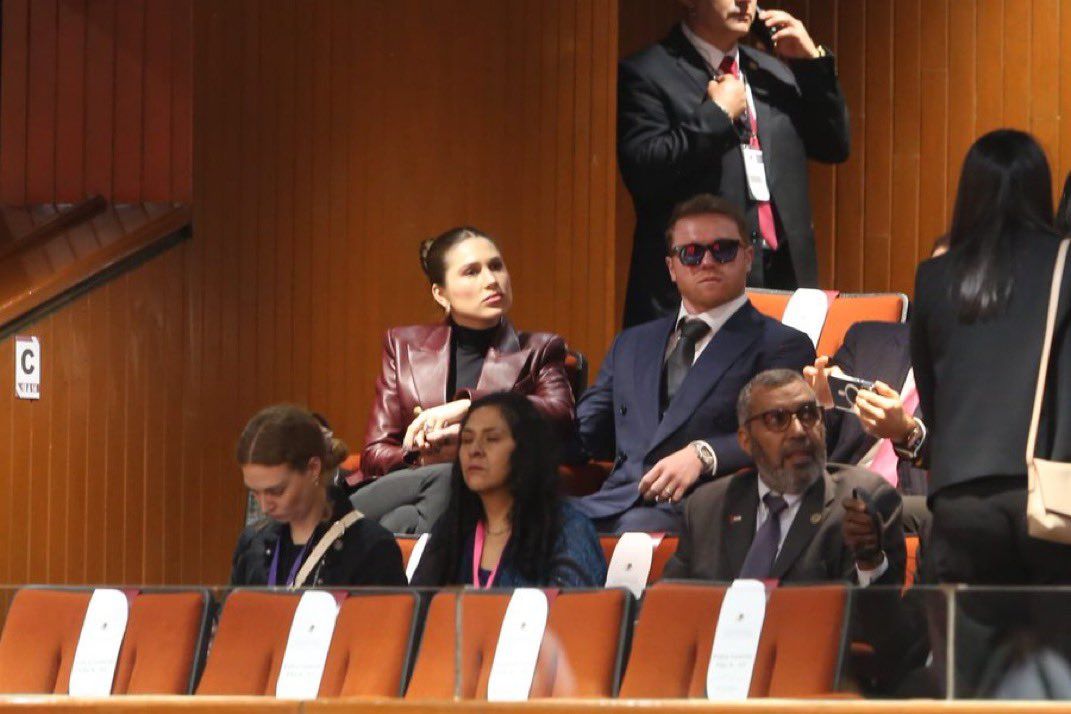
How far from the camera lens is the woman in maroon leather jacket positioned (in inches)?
165

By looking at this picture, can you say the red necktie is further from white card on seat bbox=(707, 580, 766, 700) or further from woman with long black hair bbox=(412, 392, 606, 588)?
white card on seat bbox=(707, 580, 766, 700)

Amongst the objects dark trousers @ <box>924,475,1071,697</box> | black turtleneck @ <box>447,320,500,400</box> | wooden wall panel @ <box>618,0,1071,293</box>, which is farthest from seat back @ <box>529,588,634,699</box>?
wooden wall panel @ <box>618,0,1071,293</box>

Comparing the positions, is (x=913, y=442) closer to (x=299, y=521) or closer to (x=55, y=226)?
(x=299, y=521)

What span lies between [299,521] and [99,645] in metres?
0.65

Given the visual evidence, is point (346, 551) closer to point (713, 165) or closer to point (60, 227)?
point (713, 165)

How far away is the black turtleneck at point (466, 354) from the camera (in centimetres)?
433

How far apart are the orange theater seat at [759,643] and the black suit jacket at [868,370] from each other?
52.2 inches

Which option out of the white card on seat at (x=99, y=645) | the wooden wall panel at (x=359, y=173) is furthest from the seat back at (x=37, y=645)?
the wooden wall panel at (x=359, y=173)

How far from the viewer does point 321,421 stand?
164 inches

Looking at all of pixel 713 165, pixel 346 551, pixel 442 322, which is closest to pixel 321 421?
pixel 442 322

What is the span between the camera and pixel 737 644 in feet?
8.54

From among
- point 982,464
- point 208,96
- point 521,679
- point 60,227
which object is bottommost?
point 521,679

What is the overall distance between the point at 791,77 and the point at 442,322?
3.85 ft

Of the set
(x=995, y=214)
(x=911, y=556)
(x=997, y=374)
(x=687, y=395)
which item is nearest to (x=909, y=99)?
(x=687, y=395)
